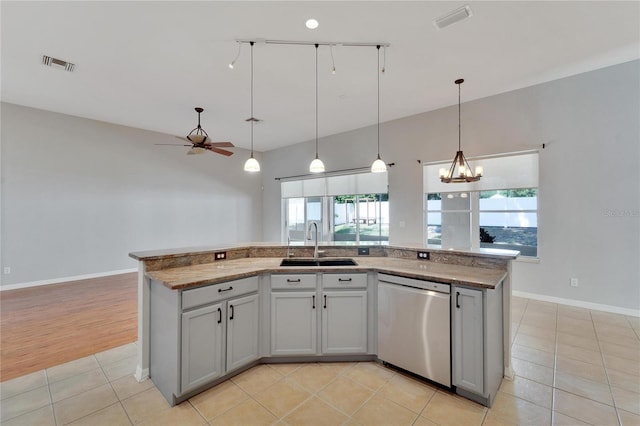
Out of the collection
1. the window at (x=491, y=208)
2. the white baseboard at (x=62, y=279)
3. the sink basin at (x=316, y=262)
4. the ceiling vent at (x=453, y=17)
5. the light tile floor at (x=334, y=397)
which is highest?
the ceiling vent at (x=453, y=17)

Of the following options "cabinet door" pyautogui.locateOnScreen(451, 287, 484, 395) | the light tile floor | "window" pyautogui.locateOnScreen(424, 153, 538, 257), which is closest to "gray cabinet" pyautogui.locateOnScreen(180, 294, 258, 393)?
the light tile floor

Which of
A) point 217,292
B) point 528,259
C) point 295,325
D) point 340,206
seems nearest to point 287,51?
point 217,292

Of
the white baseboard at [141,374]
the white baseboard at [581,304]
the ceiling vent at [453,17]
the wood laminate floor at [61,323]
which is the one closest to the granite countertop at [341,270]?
the white baseboard at [141,374]

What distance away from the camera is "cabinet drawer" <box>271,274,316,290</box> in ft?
8.05

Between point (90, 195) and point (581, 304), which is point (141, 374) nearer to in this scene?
point (90, 195)

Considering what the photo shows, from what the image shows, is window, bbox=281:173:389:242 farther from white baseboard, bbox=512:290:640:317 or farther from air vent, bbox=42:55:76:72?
air vent, bbox=42:55:76:72

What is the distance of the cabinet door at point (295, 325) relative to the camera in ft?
8.08

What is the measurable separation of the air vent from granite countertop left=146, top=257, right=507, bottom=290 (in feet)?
10.6

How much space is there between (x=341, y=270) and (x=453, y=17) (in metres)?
2.70

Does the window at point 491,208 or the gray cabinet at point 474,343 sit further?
the window at point 491,208

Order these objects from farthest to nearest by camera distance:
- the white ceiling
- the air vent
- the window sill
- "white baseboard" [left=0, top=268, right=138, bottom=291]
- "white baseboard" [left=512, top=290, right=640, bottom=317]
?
"white baseboard" [left=0, top=268, right=138, bottom=291] → the window sill → "white baseboard" [left=512, top=290, right=640, bottom=317] → the air vent → the white ceiling

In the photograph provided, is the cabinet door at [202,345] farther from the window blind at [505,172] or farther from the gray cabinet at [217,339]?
the window blind at [505,172]

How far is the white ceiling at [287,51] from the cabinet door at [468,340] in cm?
261

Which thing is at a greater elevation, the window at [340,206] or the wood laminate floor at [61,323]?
the window at [340,206]
